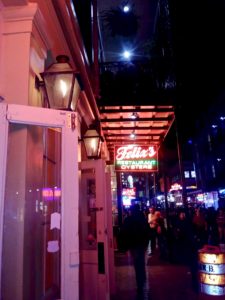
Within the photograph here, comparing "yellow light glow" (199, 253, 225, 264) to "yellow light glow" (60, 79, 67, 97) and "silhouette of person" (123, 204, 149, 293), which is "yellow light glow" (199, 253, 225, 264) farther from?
"yellow light glow" (60, 79, 67, 97)

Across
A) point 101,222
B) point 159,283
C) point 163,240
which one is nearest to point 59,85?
point 101,222

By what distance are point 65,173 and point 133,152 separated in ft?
28.2

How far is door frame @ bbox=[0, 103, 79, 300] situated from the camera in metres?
3.02

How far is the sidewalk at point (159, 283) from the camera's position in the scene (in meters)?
6.61

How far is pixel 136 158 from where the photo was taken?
1174 cm

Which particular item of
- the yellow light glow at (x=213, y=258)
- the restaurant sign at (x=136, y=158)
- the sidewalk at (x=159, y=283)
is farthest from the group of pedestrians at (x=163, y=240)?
the restaurant sign at (x=136, y=158)

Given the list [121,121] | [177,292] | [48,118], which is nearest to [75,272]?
[48,118]

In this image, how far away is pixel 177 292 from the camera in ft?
22.7

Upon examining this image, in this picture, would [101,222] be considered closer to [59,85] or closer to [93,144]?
[93,144]

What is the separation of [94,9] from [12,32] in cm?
500

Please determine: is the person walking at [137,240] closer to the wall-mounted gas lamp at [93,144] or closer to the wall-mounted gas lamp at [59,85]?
the wall-mounted gas lamp at [93,144]

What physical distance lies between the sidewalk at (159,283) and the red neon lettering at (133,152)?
12.6 ft

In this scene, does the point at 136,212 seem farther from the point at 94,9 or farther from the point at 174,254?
the point at 94,9

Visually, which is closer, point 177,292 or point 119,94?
point 177,292
